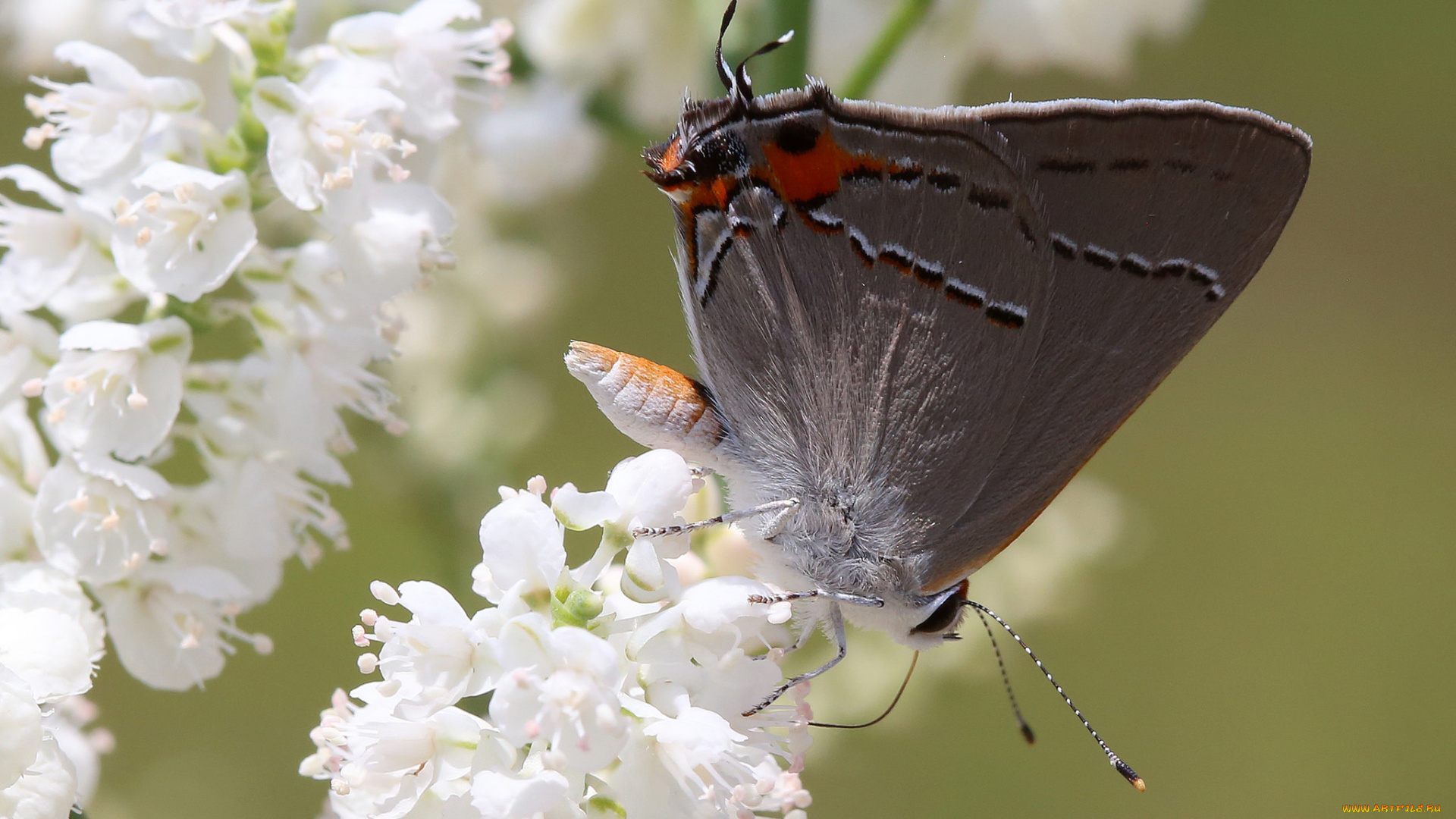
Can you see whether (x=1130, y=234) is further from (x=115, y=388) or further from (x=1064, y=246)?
(x=115, y=388)

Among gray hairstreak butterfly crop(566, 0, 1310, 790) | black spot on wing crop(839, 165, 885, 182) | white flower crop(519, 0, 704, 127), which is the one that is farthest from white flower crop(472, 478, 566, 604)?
white flower crop(519, 0, 704, 127)

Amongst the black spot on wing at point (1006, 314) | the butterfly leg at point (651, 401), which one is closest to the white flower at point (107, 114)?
the butterfly leg at point (651, 401)

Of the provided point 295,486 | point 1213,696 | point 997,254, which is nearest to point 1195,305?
point 997,254

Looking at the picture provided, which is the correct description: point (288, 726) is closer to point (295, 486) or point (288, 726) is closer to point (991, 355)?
point (295, 486)

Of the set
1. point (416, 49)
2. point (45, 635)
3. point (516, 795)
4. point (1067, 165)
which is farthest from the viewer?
point (416, 49)

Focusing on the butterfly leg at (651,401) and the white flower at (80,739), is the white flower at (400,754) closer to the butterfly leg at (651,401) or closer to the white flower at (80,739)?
the white flower at (80,739)

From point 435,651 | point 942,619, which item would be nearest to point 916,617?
point 942,619
